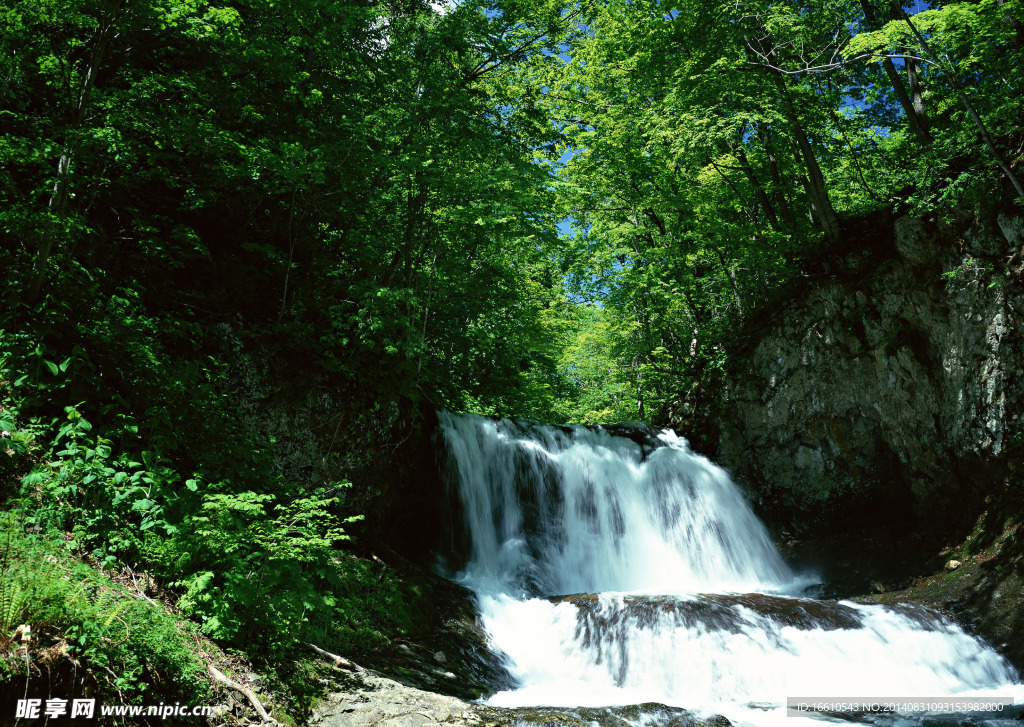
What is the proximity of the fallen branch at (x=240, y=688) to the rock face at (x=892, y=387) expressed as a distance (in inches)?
427

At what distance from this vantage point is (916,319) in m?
10.3

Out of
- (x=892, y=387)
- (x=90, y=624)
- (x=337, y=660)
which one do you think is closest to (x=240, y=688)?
(x=90, y=624)

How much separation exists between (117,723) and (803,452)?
40.4 ft

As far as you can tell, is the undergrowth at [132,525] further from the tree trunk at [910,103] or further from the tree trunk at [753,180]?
the tree trunk at [910,103]

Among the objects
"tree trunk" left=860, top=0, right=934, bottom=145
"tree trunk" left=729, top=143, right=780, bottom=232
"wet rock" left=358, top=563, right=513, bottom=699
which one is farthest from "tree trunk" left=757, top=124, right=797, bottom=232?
"wet rock" left=358, top=563, right=513, bottom=699

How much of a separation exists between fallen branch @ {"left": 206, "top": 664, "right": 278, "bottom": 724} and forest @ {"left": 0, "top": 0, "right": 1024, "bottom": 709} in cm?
14

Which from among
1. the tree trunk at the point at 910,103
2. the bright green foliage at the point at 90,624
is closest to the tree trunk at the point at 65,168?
the bright green foliage at the point at 90,624

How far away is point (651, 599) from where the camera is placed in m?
7.81

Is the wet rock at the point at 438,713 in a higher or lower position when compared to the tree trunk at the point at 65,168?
lower

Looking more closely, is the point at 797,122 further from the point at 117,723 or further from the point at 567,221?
the point at 117,723

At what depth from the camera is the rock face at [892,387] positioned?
918 cm

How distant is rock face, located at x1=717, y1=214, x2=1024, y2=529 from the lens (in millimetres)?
9180

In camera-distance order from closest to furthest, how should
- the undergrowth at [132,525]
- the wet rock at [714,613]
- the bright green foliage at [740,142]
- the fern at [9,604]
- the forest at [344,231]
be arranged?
the fern at [9,604] < the undergrowth at [132,525] < the forest at [344,231] < the wet rock at [714,613] < the bright green foliage at [740,142]

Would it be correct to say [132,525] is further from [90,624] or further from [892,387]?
[892,387]
